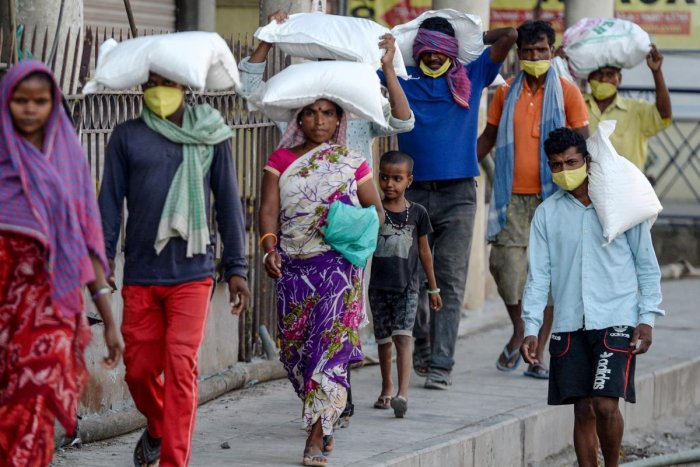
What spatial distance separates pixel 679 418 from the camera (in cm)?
1011

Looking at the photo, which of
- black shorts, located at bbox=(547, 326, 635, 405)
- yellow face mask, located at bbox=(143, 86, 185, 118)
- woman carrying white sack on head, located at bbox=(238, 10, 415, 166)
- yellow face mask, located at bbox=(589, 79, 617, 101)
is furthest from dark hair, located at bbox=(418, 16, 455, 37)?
yellow face mask, located at bbox=(143, 86, 185, 118)

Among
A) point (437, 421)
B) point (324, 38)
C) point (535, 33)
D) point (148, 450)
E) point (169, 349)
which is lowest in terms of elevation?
point (437, 421)

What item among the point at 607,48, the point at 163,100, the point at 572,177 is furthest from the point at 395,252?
the point at 607,48

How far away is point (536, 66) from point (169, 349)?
3560 mm

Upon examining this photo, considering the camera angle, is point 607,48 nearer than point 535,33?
No

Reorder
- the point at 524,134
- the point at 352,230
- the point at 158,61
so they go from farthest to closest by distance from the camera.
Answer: the point at 524,134 < the point at 352,230 < the point at 158,61

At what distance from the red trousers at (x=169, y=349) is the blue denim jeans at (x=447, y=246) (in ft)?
8.65

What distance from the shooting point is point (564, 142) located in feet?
22.9

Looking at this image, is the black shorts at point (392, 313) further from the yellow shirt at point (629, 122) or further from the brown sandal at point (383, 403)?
the yellow shirt at point (629, 122)

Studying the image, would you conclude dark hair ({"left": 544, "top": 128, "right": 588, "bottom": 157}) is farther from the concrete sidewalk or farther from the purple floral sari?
the concrete sidewalk

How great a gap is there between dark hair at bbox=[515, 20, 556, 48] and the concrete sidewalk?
1.96m

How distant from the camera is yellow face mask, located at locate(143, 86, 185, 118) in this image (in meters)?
6.16

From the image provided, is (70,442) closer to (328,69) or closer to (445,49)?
(328,69)

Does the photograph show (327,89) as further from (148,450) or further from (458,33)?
(458,33)
